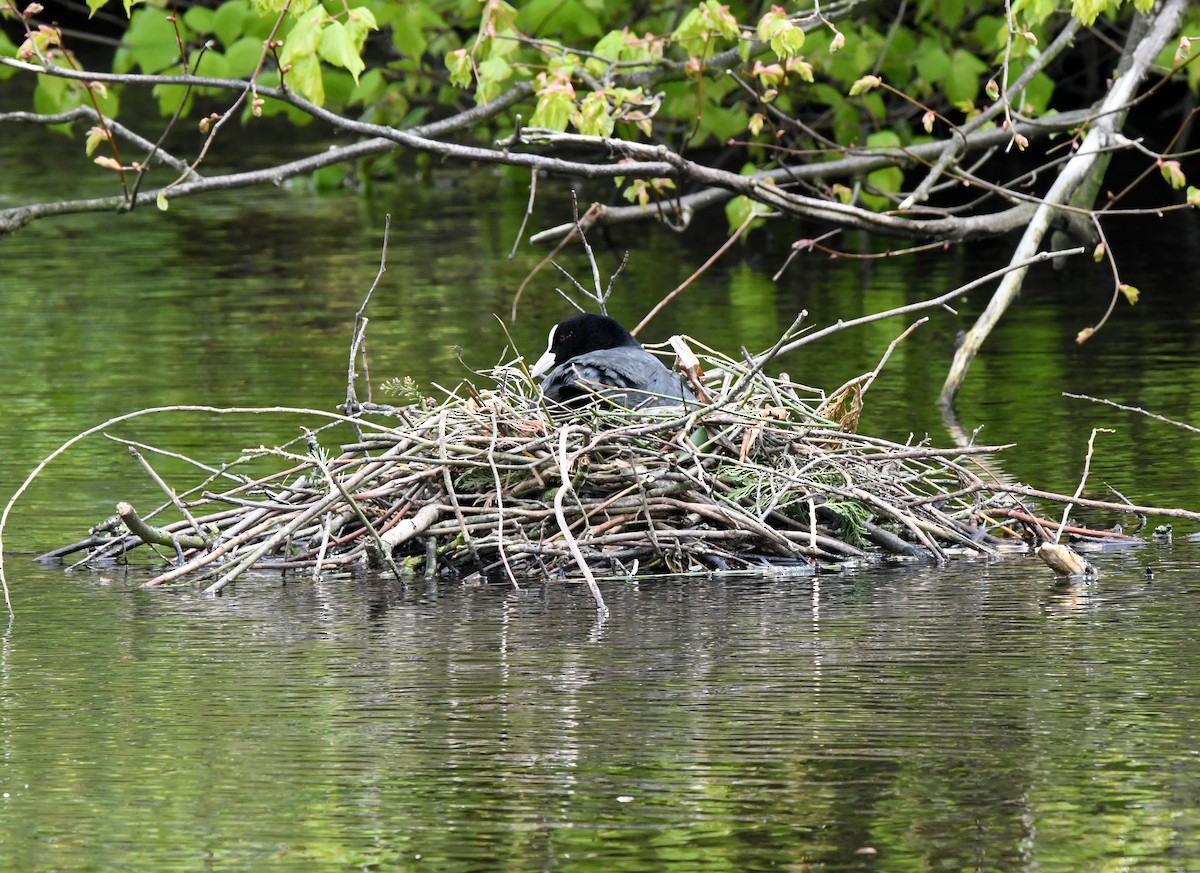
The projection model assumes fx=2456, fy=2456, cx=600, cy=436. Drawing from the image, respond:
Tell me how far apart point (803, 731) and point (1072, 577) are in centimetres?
230

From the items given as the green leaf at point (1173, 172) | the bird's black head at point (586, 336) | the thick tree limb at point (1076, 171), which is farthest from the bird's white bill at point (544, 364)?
the green leaf at point (1173, 172)

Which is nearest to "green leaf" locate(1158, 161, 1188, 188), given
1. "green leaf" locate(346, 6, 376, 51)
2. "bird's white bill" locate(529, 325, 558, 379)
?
"bird's white bill" locate(529, 325, 558, 379)

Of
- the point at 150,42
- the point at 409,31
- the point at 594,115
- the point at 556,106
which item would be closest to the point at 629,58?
the point at 594,115

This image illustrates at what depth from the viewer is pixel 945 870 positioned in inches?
190

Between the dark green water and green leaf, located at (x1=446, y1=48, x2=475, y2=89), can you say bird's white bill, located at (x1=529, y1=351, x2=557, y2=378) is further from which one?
green leaf, located at (x1=446, y1=48, x2=475, y2=89)

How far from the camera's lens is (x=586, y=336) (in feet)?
30.2

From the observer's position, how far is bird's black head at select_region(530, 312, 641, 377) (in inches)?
360

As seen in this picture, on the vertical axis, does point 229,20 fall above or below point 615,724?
above

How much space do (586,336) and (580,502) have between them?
118 cm

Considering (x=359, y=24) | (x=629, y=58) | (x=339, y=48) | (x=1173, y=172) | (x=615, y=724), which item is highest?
(x=629, y=58)

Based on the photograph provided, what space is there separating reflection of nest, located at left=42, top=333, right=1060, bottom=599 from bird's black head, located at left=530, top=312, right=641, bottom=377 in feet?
1.64


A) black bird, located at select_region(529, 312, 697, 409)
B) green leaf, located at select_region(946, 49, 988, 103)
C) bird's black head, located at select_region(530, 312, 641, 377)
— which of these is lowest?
black bird, located at select_region(529, 312, 697, 409)

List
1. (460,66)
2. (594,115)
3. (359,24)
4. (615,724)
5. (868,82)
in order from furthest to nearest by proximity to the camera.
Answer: (460,66) < (594,115) < (868,82) < (359,24) < (615,724)

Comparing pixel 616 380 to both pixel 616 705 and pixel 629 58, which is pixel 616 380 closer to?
pixel 616 705
